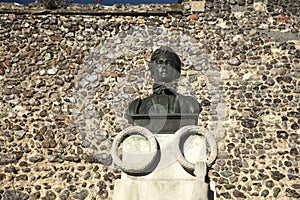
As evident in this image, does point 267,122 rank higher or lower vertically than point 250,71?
lower

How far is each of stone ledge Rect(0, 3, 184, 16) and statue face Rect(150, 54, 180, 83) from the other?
4056 millimetres

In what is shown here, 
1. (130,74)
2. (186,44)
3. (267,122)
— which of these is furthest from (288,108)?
(130,74)

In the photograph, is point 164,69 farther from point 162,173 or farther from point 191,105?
point 162,173

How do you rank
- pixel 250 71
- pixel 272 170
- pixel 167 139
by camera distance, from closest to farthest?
pixel 167 139
pixel 272 170
pixel 250 71

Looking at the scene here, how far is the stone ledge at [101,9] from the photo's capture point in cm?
781

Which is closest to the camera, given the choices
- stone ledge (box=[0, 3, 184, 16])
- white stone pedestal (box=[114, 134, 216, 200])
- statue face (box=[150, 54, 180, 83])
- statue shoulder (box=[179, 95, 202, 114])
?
white stone pedestal (box=[114, 134, 216, 200])

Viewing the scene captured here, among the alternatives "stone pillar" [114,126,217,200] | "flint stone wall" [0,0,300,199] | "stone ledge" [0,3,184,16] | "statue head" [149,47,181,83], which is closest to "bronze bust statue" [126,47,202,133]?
"statue head" [149,47,181,83]

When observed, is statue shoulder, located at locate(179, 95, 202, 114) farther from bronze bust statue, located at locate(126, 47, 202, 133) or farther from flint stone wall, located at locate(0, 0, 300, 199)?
flint stone wall, located at locate(0, 0, 300, 199)

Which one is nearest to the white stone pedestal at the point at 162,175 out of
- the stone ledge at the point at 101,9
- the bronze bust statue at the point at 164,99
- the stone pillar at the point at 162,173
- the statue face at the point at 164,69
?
the stone pillar at the point at 162,173

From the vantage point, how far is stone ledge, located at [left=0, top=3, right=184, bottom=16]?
25.6 feet

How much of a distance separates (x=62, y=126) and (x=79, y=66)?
933 mm

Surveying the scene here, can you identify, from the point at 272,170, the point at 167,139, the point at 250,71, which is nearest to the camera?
the point at 167,139

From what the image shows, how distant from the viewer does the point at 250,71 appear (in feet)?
25.0

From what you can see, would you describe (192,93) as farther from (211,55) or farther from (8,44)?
(8,44)
